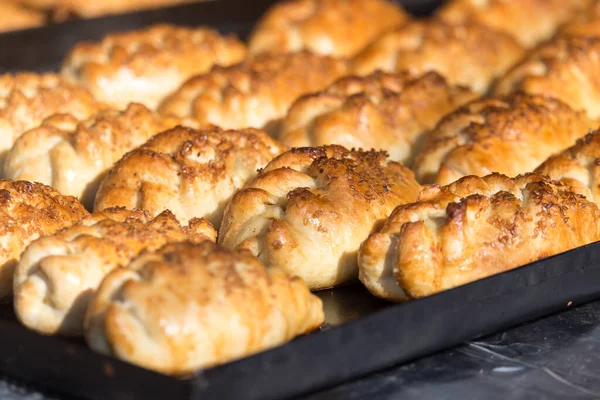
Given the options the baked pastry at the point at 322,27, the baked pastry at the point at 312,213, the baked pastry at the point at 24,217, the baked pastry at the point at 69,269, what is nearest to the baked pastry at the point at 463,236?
the baked pastry at the point at 312,213

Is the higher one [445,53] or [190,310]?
[445,53]

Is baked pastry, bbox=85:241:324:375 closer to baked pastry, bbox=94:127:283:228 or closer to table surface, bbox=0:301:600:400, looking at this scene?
table surface, bbox=0:301:600:400

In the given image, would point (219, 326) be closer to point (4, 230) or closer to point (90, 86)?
point (4, 230)

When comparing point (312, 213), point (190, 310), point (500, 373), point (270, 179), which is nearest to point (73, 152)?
point (270, 179)

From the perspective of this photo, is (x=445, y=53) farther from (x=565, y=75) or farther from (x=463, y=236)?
(x=463, y=236)

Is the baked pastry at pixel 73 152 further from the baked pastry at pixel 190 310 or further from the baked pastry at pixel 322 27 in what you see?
the baked pastry at pixel 322 27

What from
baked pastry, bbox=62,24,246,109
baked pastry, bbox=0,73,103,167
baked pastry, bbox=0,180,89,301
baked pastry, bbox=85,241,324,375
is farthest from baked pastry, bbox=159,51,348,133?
baked pastry, bbox=85,241,324,375

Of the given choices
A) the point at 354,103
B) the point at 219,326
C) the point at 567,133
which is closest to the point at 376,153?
the point at 354,103
